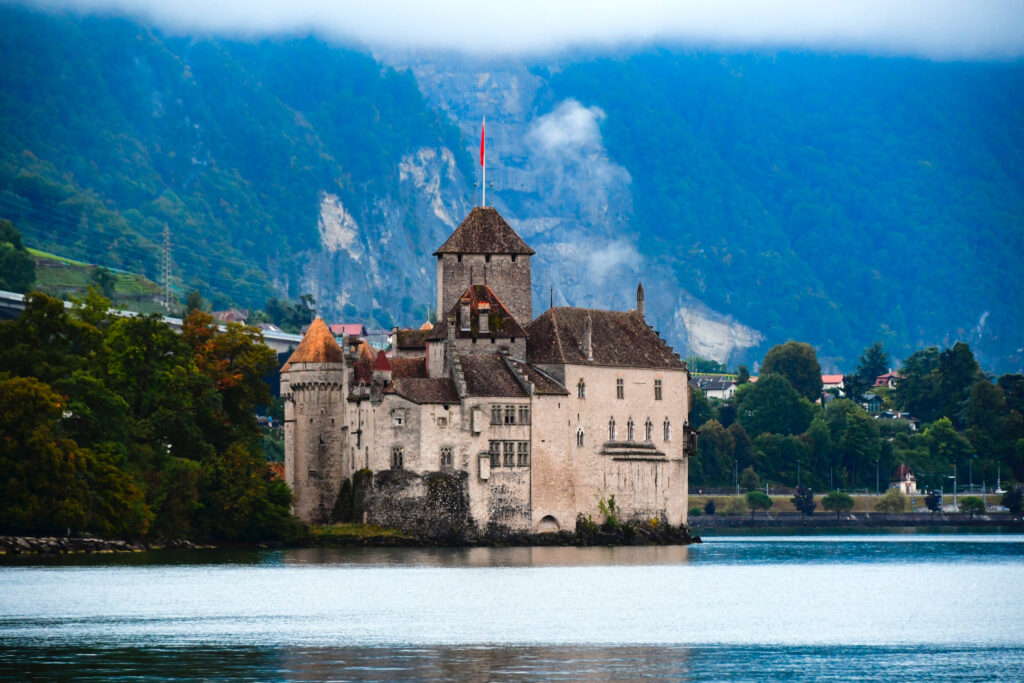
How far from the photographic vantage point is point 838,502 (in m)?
184

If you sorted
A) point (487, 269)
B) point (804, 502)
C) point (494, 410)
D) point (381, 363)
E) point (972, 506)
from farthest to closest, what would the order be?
point (804, 502)
point (972, 506)
point (487, 269)
point (494, 410)
point (381, 363)

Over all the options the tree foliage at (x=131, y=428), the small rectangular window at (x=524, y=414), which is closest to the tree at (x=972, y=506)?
the small rectangular window at (x=524, y=414)

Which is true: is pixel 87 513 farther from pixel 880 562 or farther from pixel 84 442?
pixel 880 562

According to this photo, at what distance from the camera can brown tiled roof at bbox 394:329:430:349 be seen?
116625 mm

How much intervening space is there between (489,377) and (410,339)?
9.21 meters

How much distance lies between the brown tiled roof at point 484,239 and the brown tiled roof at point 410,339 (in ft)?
15.4

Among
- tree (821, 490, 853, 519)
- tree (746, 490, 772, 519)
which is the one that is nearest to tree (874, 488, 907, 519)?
tree (821, 490, 853, 519)

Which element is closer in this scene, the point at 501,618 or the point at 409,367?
the point at 501,618

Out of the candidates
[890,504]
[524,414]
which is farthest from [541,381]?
[890,504]

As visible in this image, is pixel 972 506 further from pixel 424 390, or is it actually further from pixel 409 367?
pixel 424 390

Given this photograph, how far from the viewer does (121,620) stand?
62688 millimetres

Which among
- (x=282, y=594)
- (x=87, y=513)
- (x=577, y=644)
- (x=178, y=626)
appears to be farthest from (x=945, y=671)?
(x=87, y=513)

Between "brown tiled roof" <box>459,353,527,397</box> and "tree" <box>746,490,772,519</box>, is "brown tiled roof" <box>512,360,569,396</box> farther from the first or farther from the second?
"tree" <box>746,490,772,519</box>

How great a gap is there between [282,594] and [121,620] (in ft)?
37.4
